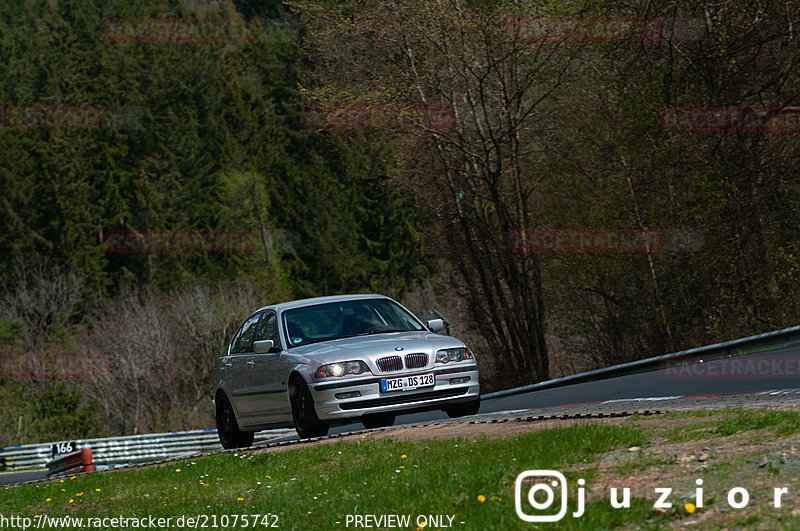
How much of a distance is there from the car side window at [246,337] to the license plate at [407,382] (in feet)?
8.05

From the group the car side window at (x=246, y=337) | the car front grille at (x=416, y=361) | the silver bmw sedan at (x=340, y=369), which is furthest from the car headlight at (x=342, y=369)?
the car side window at (x=246, y=337)

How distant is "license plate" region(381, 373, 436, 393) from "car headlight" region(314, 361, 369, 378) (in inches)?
10.8

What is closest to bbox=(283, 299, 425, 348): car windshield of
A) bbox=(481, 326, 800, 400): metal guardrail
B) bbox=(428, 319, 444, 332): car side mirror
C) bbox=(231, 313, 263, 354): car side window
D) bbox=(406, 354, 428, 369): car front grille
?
bbox=(428, 319, 444, 332): car side mirror

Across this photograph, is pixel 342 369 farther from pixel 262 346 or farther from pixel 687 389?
pixel 687 389

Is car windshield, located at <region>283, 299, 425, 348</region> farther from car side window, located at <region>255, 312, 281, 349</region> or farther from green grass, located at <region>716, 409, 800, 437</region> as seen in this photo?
green grass, located at <region>716, 409, 800, 437</region>

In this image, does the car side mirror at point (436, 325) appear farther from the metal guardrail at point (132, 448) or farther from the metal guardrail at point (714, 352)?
the metal guardrail at point (132, 448)

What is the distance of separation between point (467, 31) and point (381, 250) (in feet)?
191

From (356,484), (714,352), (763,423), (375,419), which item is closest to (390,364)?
(375,419)

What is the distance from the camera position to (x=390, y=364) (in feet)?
41.9

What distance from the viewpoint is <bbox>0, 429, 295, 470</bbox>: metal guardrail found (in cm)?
3372

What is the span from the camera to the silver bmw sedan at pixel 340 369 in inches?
499

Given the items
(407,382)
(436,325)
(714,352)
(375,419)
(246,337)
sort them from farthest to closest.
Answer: (714,352)
(246,337)
(436,325)
(375,419)
(407,382)

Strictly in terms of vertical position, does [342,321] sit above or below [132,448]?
above

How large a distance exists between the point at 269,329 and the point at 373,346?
186cm
